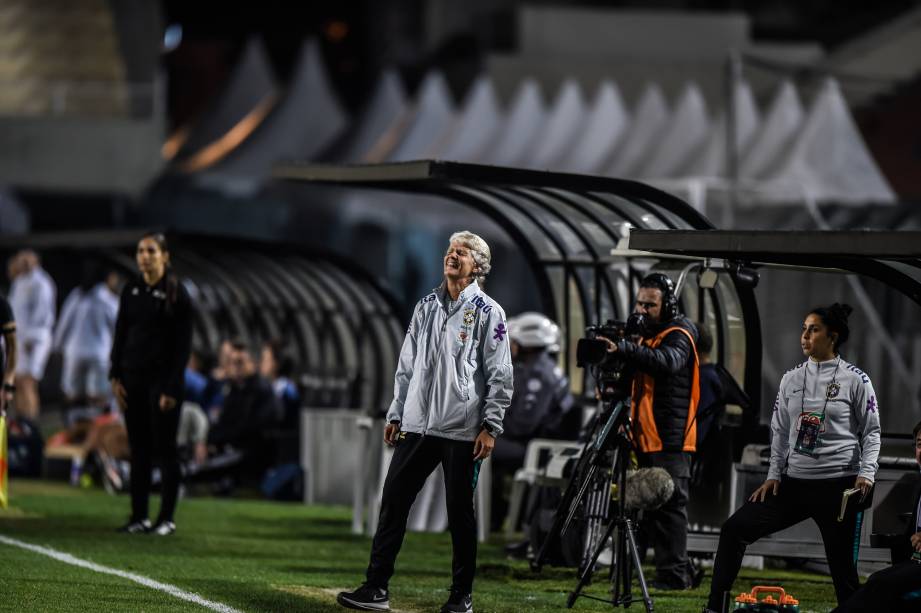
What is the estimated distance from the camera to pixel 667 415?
413 inches

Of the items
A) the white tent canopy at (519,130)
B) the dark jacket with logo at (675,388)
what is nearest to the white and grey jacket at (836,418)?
the dark jacket with logo at (675,388)

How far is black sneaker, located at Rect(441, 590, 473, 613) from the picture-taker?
363 inches

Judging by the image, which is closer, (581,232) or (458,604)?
(458,604)

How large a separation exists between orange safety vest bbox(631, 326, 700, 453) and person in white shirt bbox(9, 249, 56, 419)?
12262 millimetres

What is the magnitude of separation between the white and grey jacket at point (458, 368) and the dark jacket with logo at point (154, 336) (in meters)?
3.74

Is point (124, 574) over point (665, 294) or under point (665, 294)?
under

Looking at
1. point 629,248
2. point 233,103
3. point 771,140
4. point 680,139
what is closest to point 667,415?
point 629,248

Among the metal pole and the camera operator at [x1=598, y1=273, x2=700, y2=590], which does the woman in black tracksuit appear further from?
the metal pole

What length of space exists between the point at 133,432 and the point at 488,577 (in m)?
3.07

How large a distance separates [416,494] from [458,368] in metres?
0.69

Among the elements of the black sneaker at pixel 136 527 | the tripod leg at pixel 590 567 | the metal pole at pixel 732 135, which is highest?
the metal pole at pixel 732 135

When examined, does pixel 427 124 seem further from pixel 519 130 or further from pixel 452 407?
pixel 452 407

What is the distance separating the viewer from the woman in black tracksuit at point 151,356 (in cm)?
1268

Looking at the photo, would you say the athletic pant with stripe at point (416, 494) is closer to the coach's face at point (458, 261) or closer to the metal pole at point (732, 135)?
the coach's face at point (458, 261)
